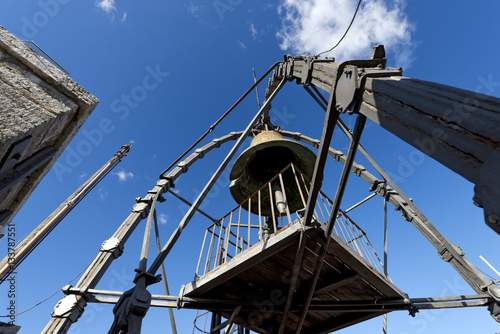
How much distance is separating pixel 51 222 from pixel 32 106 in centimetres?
1386

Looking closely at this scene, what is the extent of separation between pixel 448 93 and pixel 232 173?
5.48 meters

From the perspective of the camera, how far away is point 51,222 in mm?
13297

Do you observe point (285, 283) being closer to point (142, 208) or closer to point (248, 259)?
point (248, 259)

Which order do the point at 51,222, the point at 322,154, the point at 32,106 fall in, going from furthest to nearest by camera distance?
the point at 51,222 < the point at 322,154 < the point at 32,106

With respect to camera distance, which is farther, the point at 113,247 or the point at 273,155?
the point at 273,155

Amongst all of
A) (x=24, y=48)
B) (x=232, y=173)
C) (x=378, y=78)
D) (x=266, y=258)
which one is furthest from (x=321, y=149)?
(x=232, y=173)

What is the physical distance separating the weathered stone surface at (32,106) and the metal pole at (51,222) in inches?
392

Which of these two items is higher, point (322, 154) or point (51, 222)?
point (51, 222)

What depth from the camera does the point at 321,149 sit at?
10.0 feet

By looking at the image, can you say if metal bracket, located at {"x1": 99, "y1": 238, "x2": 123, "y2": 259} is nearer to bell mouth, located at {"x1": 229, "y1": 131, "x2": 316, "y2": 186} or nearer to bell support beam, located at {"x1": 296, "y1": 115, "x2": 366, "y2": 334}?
bell mouth, located at {"x1": 229, "y1": 131, "x2": 316, "y2": 186}

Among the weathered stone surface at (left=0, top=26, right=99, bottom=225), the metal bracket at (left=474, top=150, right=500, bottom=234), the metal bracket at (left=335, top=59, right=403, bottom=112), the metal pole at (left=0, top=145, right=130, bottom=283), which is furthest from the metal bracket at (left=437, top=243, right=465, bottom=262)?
the metal pole at (left=0, top=145, right=130, bottom=283)

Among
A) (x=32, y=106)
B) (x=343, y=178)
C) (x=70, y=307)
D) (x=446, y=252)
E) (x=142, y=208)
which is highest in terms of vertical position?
(x=142, y=208)

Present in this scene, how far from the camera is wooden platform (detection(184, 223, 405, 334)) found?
4.39m

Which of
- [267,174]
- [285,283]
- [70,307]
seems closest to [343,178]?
[285,283]
